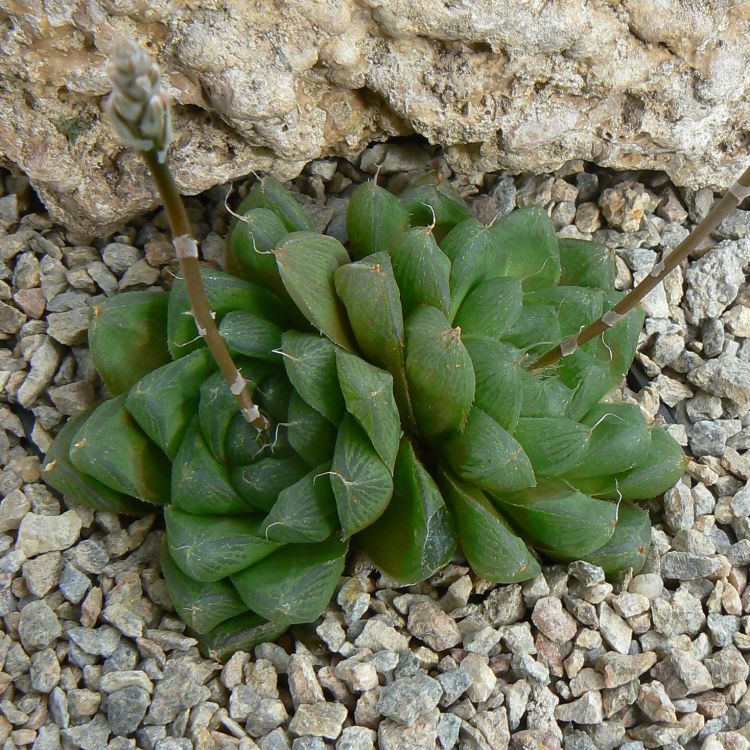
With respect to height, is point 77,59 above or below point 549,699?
above

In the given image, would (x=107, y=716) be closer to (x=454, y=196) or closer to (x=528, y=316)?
(x=528, y=316)

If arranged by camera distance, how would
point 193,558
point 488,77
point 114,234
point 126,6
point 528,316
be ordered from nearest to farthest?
point 193,558 → point 126,6 → point 528,316 → point 488,77 → point 114,234

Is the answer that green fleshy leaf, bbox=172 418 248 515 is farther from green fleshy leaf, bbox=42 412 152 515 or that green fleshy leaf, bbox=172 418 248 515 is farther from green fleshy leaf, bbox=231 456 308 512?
green fleshy leaf, bbox=42 412 152 515

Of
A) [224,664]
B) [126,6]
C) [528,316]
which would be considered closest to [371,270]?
[528,316]

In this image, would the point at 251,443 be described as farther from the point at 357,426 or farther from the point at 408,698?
the point at 408,698

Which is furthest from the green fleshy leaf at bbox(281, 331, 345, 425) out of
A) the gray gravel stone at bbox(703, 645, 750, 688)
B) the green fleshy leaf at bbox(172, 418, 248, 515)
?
the gray gravel stone at bbox(703, 645, 750, 688)

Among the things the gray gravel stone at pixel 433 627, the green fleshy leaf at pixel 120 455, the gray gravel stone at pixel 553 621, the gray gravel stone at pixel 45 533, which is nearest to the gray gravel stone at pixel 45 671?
the gray gravel stone at pixel 45 533
